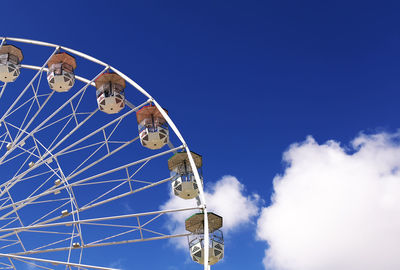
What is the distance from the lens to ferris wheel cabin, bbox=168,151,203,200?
14.6 meters

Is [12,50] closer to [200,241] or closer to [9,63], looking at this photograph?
[9,63]

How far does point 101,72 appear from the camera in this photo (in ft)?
51.9

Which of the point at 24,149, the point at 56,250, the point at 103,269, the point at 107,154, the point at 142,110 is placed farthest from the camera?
the point at 142,110

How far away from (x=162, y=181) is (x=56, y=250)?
383 centimetres

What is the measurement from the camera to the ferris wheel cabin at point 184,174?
14648mm

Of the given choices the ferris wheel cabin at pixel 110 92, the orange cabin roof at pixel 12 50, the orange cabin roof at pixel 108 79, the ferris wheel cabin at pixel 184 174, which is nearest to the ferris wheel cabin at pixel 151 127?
the ferris wheel cabin at pixel 110 92

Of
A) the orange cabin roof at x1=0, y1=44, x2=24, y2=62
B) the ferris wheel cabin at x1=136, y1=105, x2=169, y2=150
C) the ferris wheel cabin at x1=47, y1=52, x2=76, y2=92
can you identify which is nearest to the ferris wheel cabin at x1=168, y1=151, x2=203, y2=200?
the ferris wheel cabin at x1=136, y1=105, x2=169, y2=150

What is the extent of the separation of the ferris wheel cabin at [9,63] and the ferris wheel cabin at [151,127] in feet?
16.6

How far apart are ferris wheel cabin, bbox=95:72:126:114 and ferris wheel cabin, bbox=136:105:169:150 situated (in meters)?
1.00

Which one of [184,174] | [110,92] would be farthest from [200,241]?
[110,92]

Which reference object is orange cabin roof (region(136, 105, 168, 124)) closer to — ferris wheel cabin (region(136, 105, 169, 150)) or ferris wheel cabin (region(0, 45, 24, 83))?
ferris wheel cabin (region(136, 105, 169, 150))

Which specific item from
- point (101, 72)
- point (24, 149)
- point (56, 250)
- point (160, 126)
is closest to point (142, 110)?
point (160, 126)

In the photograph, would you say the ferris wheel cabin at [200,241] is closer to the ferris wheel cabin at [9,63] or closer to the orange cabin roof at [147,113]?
the orange cabin roof at [147,113]

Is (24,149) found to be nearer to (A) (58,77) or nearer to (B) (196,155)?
(A) (58,77)
